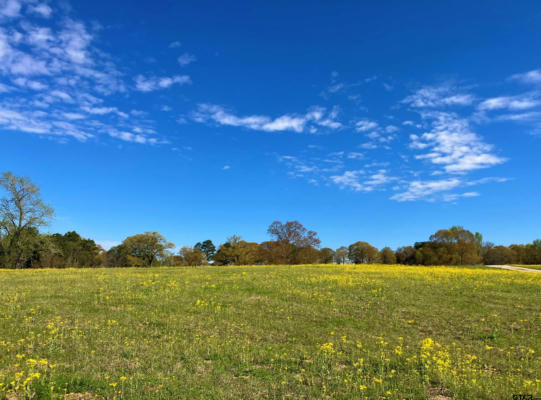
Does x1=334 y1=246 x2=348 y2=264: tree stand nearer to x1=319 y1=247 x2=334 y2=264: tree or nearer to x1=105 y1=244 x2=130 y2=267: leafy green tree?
x1=319 y1=247 x2=334 y2=264: tree

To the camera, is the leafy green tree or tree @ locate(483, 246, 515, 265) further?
tree @ locate(483, 246, 515, 265)

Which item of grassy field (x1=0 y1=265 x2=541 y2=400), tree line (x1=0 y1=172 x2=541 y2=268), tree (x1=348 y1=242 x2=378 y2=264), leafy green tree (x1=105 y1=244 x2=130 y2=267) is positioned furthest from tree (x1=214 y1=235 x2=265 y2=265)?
grassy field (x1=0 y1=265 x2=541 y2=400)

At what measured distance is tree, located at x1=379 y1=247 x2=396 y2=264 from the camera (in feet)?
392

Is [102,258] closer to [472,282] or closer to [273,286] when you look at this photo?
[273,286]

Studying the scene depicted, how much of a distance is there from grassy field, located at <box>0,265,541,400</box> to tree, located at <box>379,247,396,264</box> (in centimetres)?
10227

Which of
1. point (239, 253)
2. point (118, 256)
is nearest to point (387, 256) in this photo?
point (239, 253)

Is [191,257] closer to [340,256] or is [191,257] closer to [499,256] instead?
[340,256]

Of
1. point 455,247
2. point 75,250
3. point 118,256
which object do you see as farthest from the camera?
point 118,256

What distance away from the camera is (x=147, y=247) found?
95.2m

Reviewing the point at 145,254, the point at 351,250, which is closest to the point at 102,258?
the point at 145,254

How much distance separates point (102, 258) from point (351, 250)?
99.2 meters

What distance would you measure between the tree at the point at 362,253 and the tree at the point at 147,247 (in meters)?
74.7

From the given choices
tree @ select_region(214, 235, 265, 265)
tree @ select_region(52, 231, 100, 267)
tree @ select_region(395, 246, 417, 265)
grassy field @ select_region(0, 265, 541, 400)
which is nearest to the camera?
grassy field @ select_region(0, 265, 541, 400)

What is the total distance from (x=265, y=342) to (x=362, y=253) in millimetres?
124353
